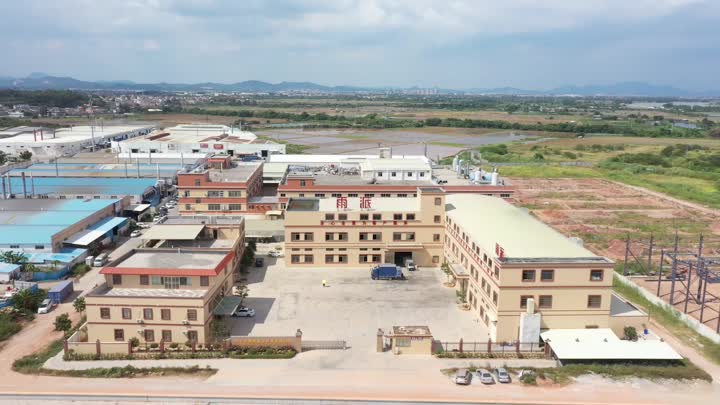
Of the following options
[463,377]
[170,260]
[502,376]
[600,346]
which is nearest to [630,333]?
[600,346]

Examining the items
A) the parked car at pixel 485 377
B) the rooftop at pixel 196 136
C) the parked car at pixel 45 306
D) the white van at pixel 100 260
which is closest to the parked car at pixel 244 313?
the parked car at pixel 45 306

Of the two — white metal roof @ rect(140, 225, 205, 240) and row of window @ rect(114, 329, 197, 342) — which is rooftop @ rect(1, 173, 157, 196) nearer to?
white metal roof @ rect(140, 225, 205, 240)

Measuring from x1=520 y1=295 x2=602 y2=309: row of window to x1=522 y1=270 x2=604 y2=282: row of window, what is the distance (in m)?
1.13

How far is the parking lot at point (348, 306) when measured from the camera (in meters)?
36.2

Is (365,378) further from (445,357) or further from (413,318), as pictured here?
(413,318)

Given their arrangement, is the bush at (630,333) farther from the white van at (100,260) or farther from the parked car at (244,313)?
the white van at (100,260)

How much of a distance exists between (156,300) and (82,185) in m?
48.5

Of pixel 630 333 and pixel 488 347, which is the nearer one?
pixel 488 347

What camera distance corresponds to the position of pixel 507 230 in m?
40.8

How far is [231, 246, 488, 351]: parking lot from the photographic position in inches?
1423

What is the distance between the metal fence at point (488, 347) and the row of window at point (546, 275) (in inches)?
158

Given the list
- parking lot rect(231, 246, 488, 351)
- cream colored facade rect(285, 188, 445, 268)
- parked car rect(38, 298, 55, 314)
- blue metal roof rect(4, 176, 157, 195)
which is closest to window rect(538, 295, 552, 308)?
parking lot rect(231, 246, 488, 351)

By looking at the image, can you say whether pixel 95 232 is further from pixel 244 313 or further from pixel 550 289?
pixel 550 289

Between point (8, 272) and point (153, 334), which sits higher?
point (8, 272)
